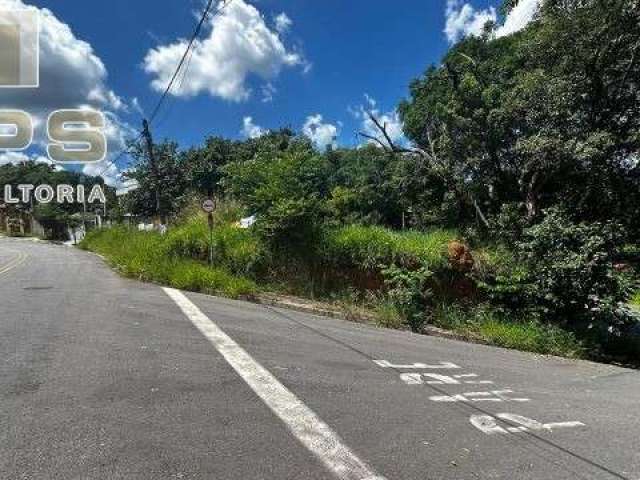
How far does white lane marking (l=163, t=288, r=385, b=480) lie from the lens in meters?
3.96

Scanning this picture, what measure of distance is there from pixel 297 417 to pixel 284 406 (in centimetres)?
31

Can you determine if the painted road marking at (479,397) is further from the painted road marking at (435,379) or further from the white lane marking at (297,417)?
the white lane marking at (297,417)

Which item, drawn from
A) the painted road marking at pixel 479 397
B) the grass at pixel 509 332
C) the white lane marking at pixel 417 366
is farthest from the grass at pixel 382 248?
the painted road marking at pixel 479 397

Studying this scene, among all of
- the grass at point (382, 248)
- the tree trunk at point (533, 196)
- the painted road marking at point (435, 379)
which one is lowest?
the painted road marking at point (435, 379)

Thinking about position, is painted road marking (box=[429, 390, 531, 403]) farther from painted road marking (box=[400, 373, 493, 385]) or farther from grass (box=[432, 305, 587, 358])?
grass (box=[432, 305, 587, 358])

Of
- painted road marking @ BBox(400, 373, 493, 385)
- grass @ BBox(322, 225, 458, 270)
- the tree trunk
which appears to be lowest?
painted road marking @ BBox(400, 373, 493, 385)

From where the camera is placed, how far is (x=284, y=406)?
Answer: 5.18m

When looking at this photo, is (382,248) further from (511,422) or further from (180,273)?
(511,422)

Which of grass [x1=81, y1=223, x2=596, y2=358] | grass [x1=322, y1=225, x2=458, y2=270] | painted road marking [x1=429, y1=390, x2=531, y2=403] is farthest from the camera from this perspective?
grass [x1=322, y1=225, x2=458, y2=270]

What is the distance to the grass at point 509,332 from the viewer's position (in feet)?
34.9

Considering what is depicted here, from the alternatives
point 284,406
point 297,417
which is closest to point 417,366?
point 284,406

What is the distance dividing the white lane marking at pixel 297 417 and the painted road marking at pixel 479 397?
5.36 ft

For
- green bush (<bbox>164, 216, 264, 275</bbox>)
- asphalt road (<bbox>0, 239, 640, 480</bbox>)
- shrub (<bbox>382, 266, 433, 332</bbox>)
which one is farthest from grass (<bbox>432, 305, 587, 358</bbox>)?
green bush (<bbox>164, 216, 264, 275</bbox>)

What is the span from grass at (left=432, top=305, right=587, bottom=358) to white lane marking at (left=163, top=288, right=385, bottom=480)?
18.3ft
